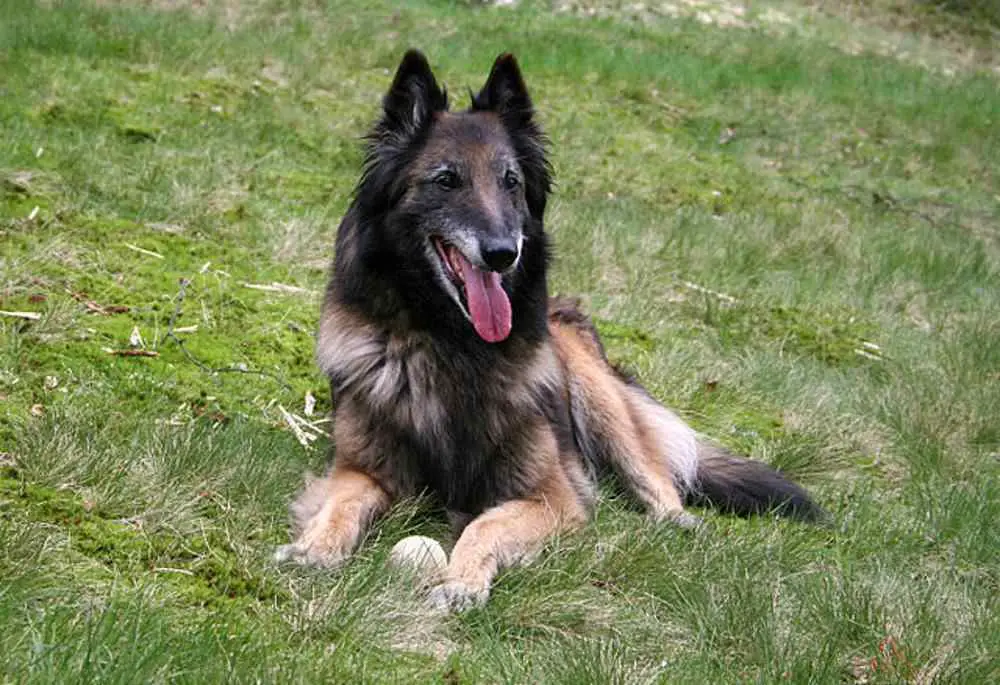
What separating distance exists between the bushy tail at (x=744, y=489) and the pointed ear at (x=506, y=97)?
1.60 meters

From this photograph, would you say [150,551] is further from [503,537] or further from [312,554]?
[503,537]

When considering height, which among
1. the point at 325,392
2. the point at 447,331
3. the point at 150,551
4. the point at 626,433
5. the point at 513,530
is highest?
the point at 447,331

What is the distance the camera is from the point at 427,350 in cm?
375

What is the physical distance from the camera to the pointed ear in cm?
397

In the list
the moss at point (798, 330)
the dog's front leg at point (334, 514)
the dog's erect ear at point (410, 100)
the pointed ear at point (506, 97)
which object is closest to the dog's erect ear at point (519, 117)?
the pointed ear at point (506, 97)

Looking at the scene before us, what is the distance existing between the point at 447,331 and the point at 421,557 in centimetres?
93

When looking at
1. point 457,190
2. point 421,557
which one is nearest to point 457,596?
point 421,557

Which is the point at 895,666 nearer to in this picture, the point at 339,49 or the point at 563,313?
the point at 563,313

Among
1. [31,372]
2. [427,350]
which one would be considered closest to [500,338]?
[427,350]

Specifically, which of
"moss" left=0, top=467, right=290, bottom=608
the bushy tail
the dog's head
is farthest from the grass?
the dog's head

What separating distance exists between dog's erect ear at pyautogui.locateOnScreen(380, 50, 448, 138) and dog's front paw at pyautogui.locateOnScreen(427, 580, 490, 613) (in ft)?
5.44

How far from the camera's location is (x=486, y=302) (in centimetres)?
364

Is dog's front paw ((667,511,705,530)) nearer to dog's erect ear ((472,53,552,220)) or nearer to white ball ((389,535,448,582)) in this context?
white ball ((389,535,448,582))

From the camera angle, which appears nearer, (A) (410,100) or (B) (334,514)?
(B) (334,514)
